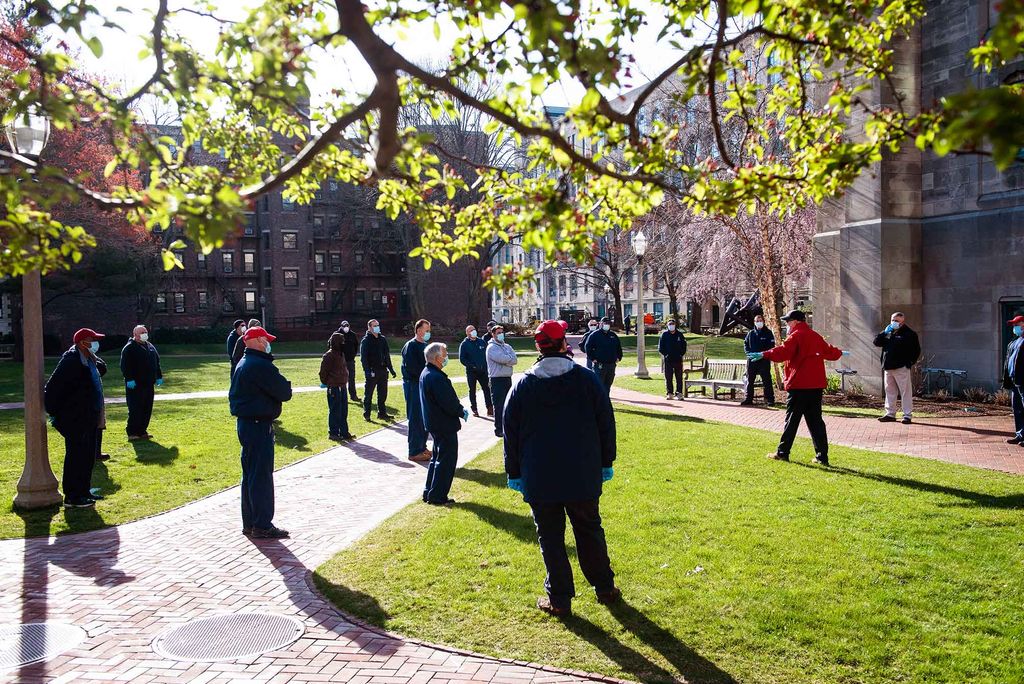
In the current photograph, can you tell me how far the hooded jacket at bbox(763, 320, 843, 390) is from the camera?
10.2 m

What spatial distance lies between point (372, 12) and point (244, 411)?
392cm

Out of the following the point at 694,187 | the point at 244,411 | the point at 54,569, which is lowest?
the point at 54,569

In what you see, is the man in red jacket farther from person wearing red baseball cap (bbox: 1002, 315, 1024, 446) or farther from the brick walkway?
person wearing red baseball cap (bbox: 1002, 315, 1024, 446)

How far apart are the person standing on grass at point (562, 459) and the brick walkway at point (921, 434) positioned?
6.26 meters

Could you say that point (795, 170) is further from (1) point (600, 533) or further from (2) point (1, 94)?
(2) point (1, 94)

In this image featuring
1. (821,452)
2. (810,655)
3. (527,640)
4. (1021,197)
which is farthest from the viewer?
(1021,197)

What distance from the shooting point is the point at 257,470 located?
25.6 feet

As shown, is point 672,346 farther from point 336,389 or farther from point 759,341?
point 336,389

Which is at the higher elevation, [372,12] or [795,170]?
[372,12]

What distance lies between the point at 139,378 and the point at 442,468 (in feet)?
24.0

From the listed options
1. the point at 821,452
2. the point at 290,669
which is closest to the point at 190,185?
the point at 290,669

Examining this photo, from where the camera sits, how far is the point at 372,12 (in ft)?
19.0

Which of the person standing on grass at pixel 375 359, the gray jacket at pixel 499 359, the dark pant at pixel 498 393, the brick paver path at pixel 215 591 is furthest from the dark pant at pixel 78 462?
the person standing on grass at pixel 375 359

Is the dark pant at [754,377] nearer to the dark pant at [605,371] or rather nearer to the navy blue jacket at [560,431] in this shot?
the dark pant at [605,371]
